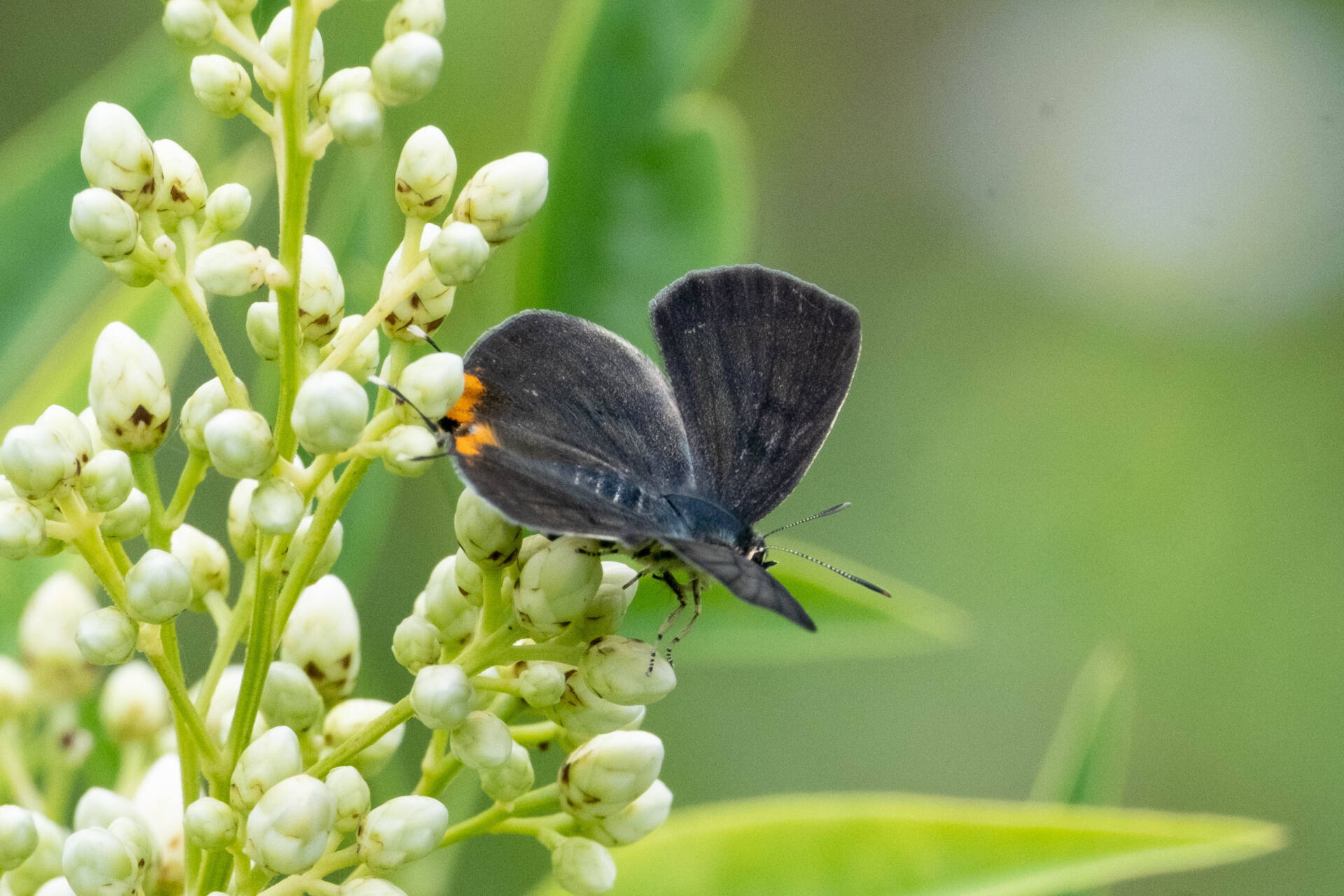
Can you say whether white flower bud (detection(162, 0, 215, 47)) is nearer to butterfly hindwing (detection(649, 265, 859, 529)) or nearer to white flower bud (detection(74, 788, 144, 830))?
butterfly hindwing (detection(649, 265, 859, 529))

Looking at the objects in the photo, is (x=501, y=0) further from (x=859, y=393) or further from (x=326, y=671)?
(x=859, y=393)

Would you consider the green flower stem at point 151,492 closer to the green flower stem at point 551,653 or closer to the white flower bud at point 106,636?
the white flower bud at point 106,636

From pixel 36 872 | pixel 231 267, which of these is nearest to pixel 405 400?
pixel 231 267

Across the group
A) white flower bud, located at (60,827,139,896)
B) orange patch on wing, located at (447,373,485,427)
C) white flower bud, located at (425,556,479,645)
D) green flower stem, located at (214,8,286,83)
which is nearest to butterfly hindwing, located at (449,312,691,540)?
orange patch on wing, located at (447,373,485,427)

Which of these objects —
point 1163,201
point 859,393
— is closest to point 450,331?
point 859,393

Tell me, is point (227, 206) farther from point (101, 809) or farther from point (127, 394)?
point (101, 809)
